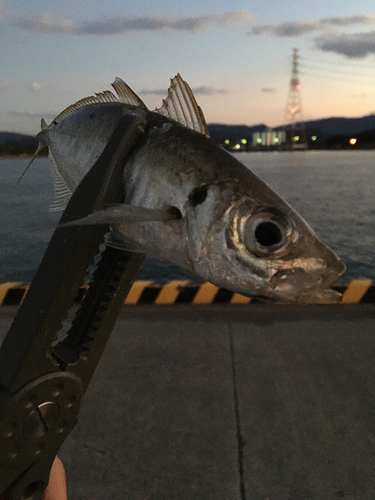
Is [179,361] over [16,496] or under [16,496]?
under

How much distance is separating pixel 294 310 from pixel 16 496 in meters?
3.96

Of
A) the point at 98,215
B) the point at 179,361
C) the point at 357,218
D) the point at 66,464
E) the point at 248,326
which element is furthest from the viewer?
the point at 357,218

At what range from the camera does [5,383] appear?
3.67ft

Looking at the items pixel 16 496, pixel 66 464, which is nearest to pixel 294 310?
pixel 66 464

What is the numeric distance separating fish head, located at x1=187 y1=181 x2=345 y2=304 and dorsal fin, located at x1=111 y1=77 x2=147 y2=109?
1.82 ft

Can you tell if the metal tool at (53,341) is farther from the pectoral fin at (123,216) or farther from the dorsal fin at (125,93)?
the dorsal fin at (125,93)

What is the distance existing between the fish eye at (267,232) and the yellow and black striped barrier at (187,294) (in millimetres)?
3860

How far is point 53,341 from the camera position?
1.15 metres

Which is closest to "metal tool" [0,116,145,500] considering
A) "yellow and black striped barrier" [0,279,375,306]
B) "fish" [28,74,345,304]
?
"fish" [28,74,345,304]

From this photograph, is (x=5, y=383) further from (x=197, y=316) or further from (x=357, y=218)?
(x=357, y=218)

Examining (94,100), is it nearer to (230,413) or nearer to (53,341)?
(53,341)

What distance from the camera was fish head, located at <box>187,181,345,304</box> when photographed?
919 mm

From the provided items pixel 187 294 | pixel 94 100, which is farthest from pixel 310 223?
pixel 94 100

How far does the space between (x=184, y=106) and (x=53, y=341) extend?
33.5 inches
